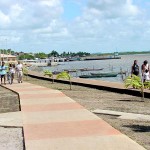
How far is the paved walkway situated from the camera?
25.9 ft

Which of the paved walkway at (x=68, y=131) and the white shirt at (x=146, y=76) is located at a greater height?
the white shirt at (x=146, y=76)

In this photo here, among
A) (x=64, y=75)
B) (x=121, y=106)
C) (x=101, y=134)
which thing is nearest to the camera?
(x=101, y=134)

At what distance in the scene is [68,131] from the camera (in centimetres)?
930

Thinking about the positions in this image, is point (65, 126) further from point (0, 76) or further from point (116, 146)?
point (0, 76)

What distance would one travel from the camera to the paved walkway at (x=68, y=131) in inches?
311

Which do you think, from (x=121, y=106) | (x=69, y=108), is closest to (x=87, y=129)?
(x=69, y=108)

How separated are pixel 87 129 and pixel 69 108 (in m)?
3.64

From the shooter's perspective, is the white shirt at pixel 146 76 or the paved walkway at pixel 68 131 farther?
the white shirt at pixel 146 76

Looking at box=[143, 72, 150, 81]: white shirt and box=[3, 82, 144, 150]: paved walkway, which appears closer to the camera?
box=[3, 82, 144, 150]: paved walkway

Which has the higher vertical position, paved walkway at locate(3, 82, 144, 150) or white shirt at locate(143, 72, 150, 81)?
white shirt at locate(143, 72, 150, 81)

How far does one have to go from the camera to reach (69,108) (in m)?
13.1

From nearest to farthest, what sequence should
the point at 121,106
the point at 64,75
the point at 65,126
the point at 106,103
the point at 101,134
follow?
the point at 101,134 → the point at 65,126 → the point at 121,106 → the point at 106,103 → the point at 64,75

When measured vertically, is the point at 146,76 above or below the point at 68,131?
above

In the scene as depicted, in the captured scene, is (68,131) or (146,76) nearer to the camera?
(68,131)
